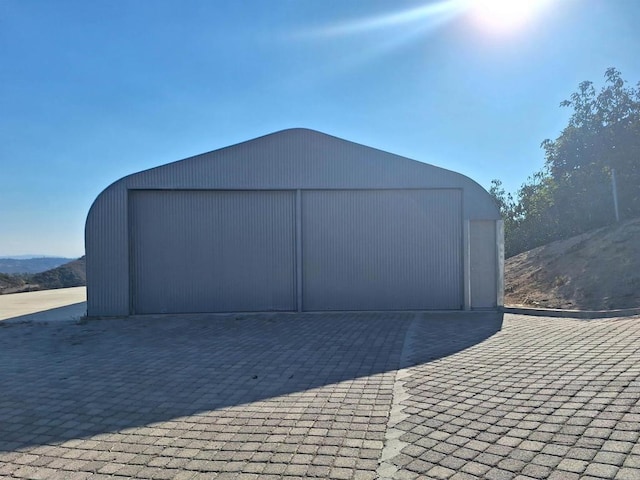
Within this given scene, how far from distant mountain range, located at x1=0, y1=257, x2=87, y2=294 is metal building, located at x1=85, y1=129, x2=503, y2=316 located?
1751 centimetres

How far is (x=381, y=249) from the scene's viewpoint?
459 inches

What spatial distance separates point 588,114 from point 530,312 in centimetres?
1586

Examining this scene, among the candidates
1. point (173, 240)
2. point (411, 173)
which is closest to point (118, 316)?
point (173, 240)

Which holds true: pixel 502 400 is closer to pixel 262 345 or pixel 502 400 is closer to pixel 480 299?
pixel 262 345

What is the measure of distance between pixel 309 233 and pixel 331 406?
7.37 m

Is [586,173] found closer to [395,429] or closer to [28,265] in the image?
[395,429]

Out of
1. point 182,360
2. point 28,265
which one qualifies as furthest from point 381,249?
point 28,265

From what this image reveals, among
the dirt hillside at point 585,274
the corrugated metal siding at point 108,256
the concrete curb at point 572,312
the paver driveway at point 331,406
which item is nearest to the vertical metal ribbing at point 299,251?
the paver driveway at point 331,406

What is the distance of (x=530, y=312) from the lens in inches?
426

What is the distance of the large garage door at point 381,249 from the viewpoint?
1159 cm

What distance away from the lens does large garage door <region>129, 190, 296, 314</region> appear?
11.5 metres

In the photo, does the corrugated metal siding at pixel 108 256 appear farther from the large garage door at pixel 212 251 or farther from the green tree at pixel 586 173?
the green tree at pixel 586 173

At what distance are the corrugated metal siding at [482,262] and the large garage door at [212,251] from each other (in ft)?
16.4

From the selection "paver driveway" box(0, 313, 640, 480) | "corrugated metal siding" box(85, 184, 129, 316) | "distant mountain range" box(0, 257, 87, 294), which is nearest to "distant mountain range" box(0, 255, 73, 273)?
"distant mountain range" box(0, 257, 87, 294)
